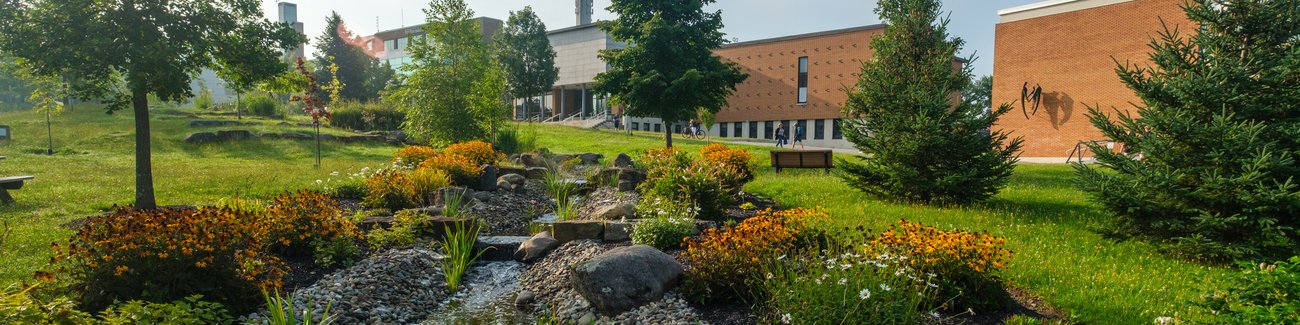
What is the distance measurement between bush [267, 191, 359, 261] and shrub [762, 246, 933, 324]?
14.6ft

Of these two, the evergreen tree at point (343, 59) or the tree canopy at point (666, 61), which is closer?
the tree canopy at point (666, 61)

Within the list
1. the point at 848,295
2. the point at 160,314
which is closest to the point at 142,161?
the point at 160,314

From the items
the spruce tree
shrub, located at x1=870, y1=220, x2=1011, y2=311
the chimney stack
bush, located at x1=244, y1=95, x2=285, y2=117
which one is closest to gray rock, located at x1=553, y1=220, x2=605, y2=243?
shrub, located at x1=870, y1=220, x2=1011, y2=311

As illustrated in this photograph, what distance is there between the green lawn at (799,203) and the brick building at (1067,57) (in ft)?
A: 41.8

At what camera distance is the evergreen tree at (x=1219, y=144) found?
607cm

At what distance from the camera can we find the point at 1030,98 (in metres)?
29.3

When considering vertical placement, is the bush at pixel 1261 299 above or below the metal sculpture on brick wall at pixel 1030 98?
below

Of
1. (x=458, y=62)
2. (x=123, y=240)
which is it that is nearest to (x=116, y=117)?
(x=458, y=62)

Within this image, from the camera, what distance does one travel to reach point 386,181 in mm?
10391

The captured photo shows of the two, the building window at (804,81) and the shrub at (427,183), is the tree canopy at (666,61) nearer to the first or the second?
the shrub at (427,183)

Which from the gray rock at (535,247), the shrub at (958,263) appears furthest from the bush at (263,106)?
the shrub at (958,263)

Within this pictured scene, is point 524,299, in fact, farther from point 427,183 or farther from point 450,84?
point 450,84

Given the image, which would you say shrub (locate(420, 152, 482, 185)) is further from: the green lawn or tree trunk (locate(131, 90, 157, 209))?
tree trunk (locate(131, 90, 157, 209))

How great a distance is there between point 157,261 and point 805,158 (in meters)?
12.6
